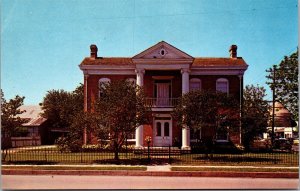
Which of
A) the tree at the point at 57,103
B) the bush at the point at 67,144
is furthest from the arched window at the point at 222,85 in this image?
the tree at the point at 57,103

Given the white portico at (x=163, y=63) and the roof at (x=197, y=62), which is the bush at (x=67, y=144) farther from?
the roof at (x=197, y=62)

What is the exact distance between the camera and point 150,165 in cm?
1697

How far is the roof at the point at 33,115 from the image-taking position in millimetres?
42344

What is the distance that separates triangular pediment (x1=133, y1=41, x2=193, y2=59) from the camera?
24766mm

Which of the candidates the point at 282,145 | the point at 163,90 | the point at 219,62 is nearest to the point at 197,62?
the point at 219,62

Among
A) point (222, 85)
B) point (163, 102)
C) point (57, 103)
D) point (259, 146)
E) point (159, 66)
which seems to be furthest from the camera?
point (57, 103)

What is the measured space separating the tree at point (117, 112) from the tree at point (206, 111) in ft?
9.59

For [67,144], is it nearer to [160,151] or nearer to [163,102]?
[160,151]

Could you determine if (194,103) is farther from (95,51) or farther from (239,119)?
(95,51)

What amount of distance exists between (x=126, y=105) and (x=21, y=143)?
2209 cm

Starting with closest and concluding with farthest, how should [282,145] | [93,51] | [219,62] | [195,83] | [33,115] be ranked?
[195,83] → [219,62] → [282,145] → [93,51] → [33,115]

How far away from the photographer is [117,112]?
1808 cm

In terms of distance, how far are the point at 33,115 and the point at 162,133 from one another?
26823 mm

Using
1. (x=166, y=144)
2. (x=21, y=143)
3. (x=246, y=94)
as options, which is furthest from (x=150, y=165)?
(x=21, y=143)
